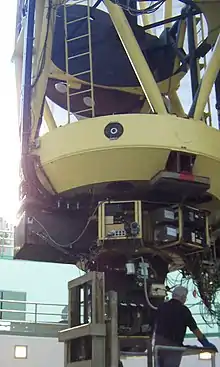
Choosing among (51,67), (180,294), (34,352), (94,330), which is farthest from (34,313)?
(94,330)

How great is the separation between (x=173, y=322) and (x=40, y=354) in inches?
213

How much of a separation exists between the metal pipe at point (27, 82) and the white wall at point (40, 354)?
5.13 metres

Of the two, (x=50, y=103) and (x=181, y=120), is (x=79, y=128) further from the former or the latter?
(x=50, y=103)

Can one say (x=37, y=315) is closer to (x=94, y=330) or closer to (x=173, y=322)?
(x=173, y=322)

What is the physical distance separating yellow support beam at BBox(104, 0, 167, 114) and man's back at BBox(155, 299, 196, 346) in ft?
7.84

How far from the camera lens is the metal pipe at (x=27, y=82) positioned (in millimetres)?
8012

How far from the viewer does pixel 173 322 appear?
7188 mm

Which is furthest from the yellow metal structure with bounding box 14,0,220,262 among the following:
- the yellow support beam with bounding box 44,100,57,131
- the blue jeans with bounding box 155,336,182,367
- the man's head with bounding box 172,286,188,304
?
the blue jeans with bounding box 155,336,182,367

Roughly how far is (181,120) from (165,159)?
543 millimetres

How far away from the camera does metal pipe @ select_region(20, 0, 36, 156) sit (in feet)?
26.3

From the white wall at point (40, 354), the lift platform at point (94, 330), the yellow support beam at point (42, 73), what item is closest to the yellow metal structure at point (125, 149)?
the yellow support beam at point (42, 73)

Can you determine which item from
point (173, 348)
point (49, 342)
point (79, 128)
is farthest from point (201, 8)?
point (49, 342)

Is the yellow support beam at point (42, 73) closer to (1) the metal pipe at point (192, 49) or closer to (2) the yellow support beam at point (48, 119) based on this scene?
(2) the yellow support beam at point (48, 119)

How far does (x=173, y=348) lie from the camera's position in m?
6.72
